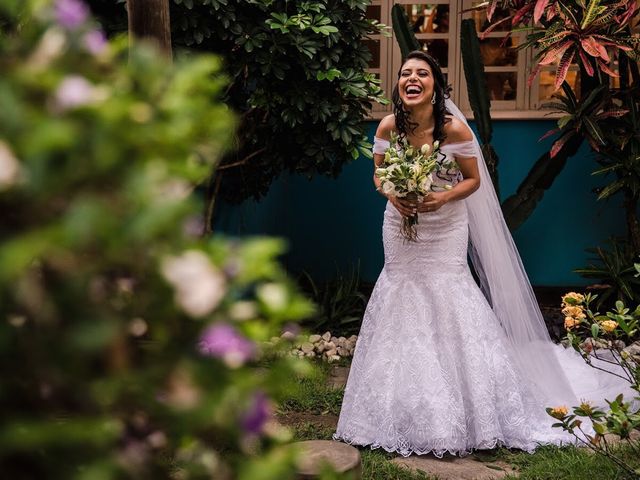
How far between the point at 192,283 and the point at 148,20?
2.06 metres

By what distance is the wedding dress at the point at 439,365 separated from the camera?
12.6 ft

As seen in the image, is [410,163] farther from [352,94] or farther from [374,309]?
[352,94]

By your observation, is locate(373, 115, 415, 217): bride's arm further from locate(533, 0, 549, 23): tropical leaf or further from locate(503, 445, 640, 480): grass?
locate(533, 0, 549, 23): tropical leaf

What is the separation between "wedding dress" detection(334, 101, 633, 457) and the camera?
3.83 metres

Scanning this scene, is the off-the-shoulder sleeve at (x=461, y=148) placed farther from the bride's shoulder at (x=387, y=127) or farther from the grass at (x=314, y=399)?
the grass at (x=314, y=399)

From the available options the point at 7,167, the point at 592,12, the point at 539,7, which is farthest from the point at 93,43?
the point at 592,12

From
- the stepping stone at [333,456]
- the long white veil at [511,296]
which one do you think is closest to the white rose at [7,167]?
the stepping stone at [333,456]

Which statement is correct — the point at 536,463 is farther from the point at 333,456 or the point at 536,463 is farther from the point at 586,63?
the point at 586,63

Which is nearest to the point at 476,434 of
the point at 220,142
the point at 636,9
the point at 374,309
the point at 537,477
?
the point at 537,477

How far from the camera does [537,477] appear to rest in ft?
11.4

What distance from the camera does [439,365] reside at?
392cm

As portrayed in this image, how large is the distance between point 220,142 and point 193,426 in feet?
1.19

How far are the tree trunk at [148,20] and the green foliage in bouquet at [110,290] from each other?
5.93 ft

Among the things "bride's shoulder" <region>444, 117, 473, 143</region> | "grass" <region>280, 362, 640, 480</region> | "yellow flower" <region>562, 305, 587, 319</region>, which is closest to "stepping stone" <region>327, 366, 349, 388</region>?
"grass" <region>280, 362, 640, 480</region>
